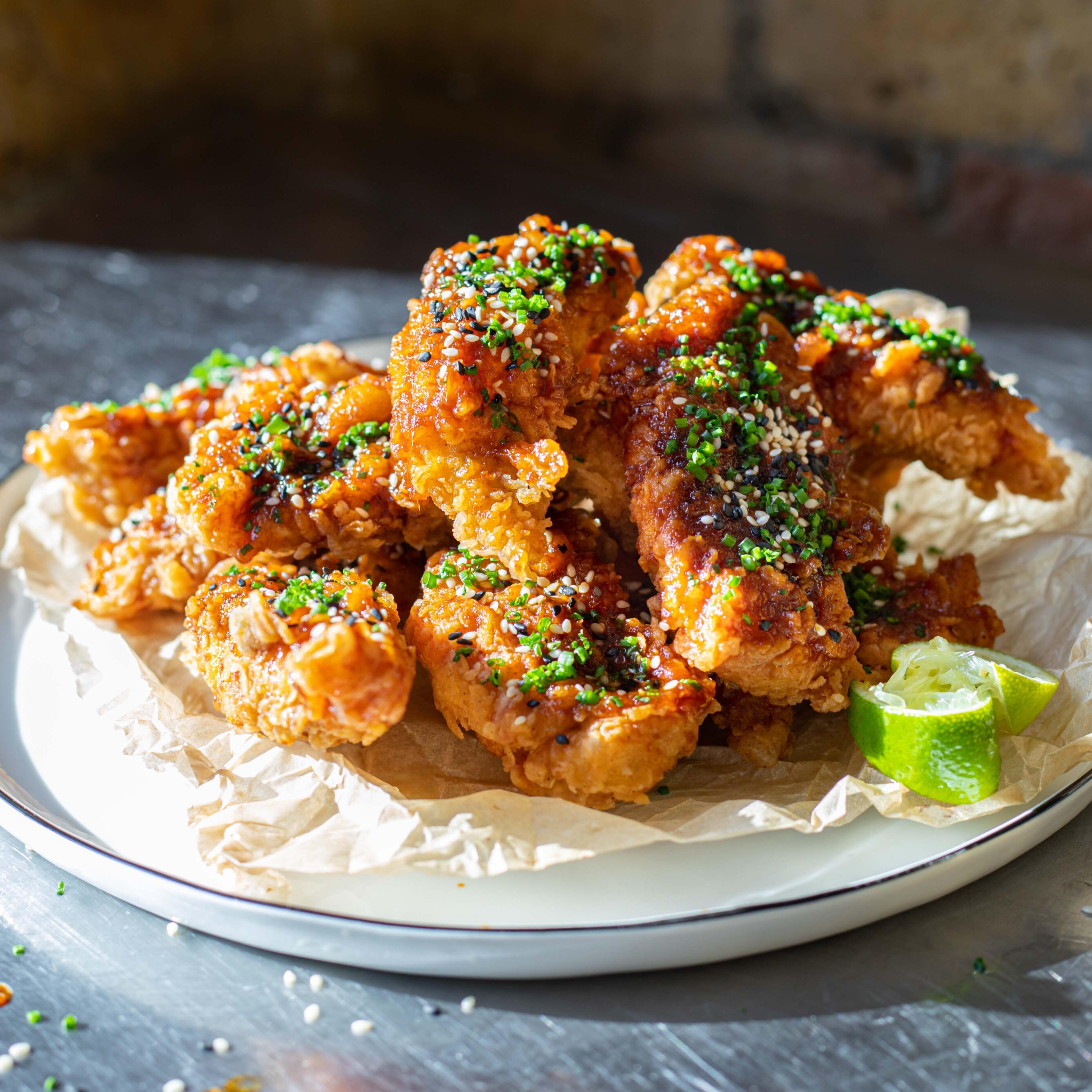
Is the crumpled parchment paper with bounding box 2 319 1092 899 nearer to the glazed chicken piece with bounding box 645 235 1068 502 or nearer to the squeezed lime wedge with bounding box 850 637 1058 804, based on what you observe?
the squeezed lime wedge with bounding box 850 637 1058 804

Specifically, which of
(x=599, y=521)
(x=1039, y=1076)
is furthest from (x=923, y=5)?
(x=1039, y=1076)

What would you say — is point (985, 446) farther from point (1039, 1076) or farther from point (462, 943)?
point (462, 943)

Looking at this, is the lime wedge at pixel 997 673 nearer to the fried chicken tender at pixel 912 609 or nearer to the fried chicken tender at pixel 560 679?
the fried chicken tender at pixel 912 609

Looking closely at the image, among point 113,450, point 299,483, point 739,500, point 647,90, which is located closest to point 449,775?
point 299,483

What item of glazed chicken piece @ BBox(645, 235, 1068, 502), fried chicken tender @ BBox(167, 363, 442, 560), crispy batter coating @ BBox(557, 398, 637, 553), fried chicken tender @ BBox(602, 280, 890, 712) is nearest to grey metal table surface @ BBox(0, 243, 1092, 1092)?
fried chicken tender @ BBox(602, 280, 890, 712)

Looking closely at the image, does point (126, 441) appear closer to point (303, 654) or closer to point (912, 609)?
point (303, 654)
